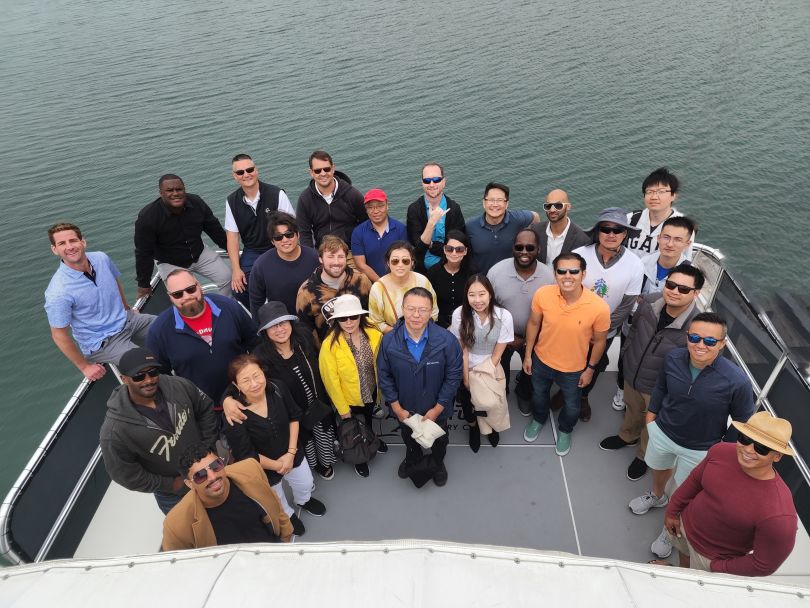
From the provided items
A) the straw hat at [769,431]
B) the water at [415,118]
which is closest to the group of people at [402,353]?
the straw hat at [769,431]

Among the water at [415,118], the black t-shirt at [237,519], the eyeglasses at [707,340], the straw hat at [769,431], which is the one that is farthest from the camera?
the water at [415,118]

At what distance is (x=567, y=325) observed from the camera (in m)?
4.30

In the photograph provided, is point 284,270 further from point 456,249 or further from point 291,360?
point 456,249

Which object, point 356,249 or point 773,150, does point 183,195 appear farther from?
point 773,150

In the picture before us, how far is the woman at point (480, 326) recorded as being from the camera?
4266mm

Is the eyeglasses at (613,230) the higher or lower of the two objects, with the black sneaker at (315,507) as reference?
higher

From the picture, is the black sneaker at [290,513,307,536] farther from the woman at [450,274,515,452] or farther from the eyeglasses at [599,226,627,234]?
the eyeglasses at [599,226,627,234]

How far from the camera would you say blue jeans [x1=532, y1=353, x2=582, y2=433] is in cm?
468

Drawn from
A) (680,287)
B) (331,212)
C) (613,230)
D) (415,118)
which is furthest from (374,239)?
(415,118)

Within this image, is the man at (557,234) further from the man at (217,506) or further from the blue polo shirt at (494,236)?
the man at (217,506)

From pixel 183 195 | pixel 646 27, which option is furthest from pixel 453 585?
pixel 646 27

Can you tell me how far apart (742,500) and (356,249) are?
12.5 feet

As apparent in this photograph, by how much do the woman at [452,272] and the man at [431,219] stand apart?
259 millimetres

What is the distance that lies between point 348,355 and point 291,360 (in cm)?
45
